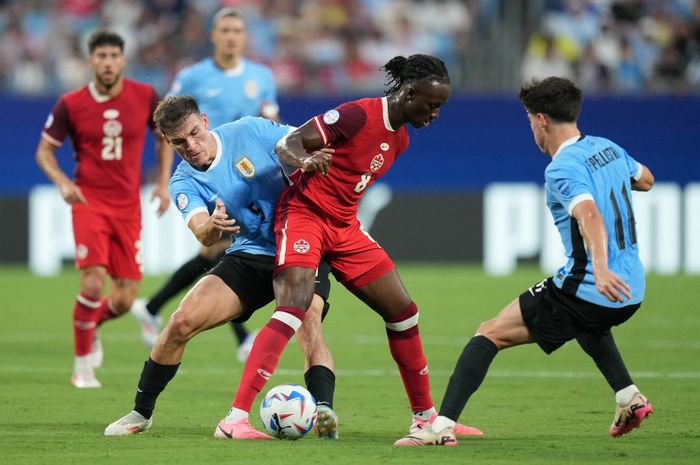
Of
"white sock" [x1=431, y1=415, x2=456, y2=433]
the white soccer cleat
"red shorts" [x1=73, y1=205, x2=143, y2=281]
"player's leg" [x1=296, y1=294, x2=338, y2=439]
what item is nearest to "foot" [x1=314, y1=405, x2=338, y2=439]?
"player's leg" [x1=296, y1=294, x2=338, y2=439]

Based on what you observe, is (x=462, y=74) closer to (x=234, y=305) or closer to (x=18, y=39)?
(x=18, y=39)

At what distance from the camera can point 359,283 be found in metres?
6.88

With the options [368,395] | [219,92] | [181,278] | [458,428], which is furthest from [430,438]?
[219,92]

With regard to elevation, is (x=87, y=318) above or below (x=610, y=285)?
below

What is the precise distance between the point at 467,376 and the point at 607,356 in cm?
85

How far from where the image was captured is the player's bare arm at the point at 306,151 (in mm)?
6453

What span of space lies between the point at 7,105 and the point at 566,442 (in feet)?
43.7

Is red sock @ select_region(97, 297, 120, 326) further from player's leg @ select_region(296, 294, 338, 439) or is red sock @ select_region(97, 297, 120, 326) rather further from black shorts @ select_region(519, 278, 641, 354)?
black shorts @ select_region(519, 278, 641, 354)

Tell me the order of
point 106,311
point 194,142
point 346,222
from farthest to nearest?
point 106,311, point 346,222, point 194,142

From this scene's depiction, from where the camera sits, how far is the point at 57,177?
9562 mm

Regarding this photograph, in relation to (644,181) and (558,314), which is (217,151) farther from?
(644,181)

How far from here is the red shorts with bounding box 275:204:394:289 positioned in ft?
21.8

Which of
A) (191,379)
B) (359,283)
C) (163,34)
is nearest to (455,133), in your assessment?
(163,34)

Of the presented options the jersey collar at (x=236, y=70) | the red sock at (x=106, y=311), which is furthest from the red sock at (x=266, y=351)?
the jersey collar at (x=236, y=70)
